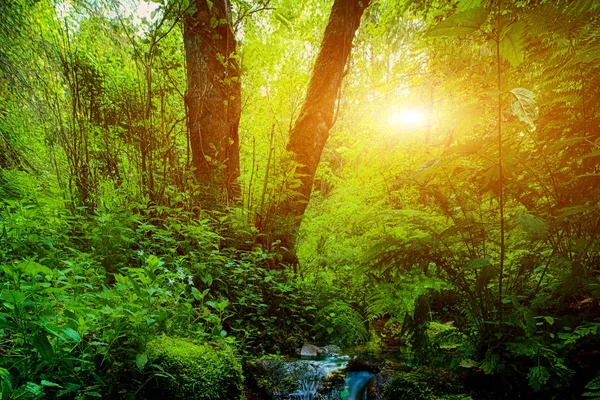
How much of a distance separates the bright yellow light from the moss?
4284 mm

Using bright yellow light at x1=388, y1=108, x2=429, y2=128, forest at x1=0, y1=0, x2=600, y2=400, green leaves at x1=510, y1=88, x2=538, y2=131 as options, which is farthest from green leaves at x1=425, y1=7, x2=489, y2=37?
bright yellow light at x1=388, y1=108, x2=429, y2=128

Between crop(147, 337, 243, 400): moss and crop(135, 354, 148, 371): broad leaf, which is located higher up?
crop(135, 354, 148, 371): broad leaf

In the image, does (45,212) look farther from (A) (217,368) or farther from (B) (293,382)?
(B) (293,382)

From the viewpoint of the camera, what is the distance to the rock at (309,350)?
13.3 feet

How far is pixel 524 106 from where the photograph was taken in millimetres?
1613

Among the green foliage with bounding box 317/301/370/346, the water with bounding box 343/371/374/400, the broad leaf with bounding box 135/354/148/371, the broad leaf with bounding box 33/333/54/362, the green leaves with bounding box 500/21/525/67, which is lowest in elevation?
the water with bounding box 343/371/374/400

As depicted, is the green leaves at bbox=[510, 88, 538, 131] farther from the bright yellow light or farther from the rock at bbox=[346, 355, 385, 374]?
the bright yellow light

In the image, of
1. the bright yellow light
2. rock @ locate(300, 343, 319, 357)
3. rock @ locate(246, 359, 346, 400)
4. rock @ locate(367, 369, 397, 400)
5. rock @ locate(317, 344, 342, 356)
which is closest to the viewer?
rock @ locate(367, 369, 397, 400)

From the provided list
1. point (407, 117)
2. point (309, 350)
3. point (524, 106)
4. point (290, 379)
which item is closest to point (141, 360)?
point (290, 379)

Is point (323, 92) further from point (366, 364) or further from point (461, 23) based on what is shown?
point (366, 364)

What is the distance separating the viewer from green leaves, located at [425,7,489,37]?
6.33 ft

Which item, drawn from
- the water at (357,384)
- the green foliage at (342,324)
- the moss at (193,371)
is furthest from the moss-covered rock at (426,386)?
the green foliage at (342,324)

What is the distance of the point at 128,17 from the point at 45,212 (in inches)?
112

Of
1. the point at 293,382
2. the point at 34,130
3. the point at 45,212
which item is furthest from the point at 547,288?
the point at 34,130
